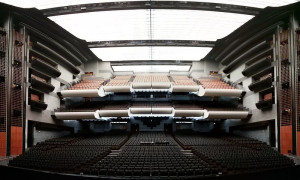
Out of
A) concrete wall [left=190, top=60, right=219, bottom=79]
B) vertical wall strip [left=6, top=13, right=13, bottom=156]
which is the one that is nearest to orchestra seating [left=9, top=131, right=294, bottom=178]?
vertical wall strip [left=6, top=13, right=13, bottom=156]

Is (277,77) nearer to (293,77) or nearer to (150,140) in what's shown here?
(293,77)

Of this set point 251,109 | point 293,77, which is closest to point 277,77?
point 293,77

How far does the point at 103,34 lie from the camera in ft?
54.7

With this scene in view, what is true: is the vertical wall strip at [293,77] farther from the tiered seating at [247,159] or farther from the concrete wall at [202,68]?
the concrete wall at [202,68]

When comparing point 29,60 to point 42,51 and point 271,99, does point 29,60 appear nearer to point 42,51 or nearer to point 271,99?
point 42,51

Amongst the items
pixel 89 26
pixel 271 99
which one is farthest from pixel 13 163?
pixel 271 99

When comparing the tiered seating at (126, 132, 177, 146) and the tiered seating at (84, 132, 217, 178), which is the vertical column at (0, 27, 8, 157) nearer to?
the tiered seating at (84, 132, 217, 178)

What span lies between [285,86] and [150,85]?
979cm

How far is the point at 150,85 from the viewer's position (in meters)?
18.2

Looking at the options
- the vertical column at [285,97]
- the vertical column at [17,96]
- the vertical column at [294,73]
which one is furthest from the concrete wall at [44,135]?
the vertical column at [294,73]

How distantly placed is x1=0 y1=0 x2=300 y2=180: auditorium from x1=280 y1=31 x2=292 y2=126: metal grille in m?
0.06

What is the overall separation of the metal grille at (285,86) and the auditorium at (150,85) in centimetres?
6

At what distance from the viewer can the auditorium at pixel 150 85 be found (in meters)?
10.7

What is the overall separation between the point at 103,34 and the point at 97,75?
6872 millimetres
